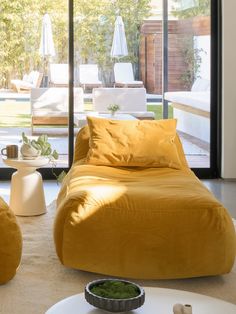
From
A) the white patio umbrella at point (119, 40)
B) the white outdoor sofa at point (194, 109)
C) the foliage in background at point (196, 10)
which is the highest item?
the foliage in background at point (196, 10)

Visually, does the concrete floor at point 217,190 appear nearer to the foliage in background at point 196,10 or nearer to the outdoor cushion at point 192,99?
the outdoor cushion at point 192,99

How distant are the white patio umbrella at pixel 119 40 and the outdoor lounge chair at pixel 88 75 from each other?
0.27 m

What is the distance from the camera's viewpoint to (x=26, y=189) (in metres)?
5.04

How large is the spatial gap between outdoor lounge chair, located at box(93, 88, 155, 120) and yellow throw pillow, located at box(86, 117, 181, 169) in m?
2.13

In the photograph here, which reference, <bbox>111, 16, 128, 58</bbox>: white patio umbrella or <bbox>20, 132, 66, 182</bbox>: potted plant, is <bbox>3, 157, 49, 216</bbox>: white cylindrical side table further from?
<bbox>111, 16, 128, 58</bbox>: white patio umbrella

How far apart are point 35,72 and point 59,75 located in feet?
0.89

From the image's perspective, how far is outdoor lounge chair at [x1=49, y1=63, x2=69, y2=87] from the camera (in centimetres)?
681

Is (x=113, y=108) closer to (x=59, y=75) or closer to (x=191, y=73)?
(x=59, y=75)

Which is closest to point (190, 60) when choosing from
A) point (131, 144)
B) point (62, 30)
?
point (62, 30)

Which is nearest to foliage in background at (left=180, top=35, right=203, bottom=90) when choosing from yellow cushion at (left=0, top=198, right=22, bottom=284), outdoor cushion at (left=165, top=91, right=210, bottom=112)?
outdoor cushion at (left=165, top=91, right=210, bottom=112)

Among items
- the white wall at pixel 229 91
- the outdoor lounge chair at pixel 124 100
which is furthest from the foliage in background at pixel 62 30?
the white wall at pixel 229 91

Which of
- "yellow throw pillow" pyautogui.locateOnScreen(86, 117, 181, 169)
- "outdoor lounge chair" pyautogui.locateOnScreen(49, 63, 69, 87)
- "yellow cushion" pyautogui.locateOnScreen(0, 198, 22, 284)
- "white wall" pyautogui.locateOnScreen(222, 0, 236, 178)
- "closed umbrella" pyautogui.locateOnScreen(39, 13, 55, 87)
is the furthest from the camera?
"outdoor lounge chair" pyautogui.locateOnScreen(49, 63, 69, 87)

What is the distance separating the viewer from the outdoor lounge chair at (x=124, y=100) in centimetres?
697

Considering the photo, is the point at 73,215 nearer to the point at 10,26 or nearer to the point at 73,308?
the point at 73,308
